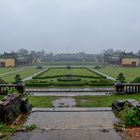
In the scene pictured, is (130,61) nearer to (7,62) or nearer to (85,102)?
(7,62)

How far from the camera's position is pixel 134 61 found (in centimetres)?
9612

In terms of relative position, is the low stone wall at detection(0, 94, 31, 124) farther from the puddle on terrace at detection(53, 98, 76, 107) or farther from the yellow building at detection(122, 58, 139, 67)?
the yellow building at detection(122, 58, 139, 67)

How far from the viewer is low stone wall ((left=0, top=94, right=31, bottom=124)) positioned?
35.4 feet

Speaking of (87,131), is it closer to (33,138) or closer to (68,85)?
(33,138)

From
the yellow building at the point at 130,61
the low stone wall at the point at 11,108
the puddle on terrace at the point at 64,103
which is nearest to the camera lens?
the low stone wall at the point at 11,108

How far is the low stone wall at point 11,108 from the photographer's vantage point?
1078 centimetres

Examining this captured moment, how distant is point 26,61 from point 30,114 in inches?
3765

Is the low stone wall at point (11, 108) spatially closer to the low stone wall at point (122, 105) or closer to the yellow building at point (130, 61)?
the low stone wall at point (122, 105)

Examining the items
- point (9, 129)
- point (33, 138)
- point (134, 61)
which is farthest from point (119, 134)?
point (134, 61)

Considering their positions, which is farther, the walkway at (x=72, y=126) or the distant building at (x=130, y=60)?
the distant building at (x=130, y=60)

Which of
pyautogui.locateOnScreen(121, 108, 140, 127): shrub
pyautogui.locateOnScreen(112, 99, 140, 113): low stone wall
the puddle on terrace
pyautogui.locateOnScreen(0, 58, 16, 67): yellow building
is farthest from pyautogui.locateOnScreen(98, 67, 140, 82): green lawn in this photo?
pyautogui.locateOnScreen(0, 58, 16, 67): yellow building

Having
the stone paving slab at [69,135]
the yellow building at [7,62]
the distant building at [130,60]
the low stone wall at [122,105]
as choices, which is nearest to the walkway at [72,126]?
the stone paving slab at [69,135]

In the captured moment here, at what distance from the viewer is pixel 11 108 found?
1180 cm

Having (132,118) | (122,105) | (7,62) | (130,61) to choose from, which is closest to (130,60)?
(130,61)
